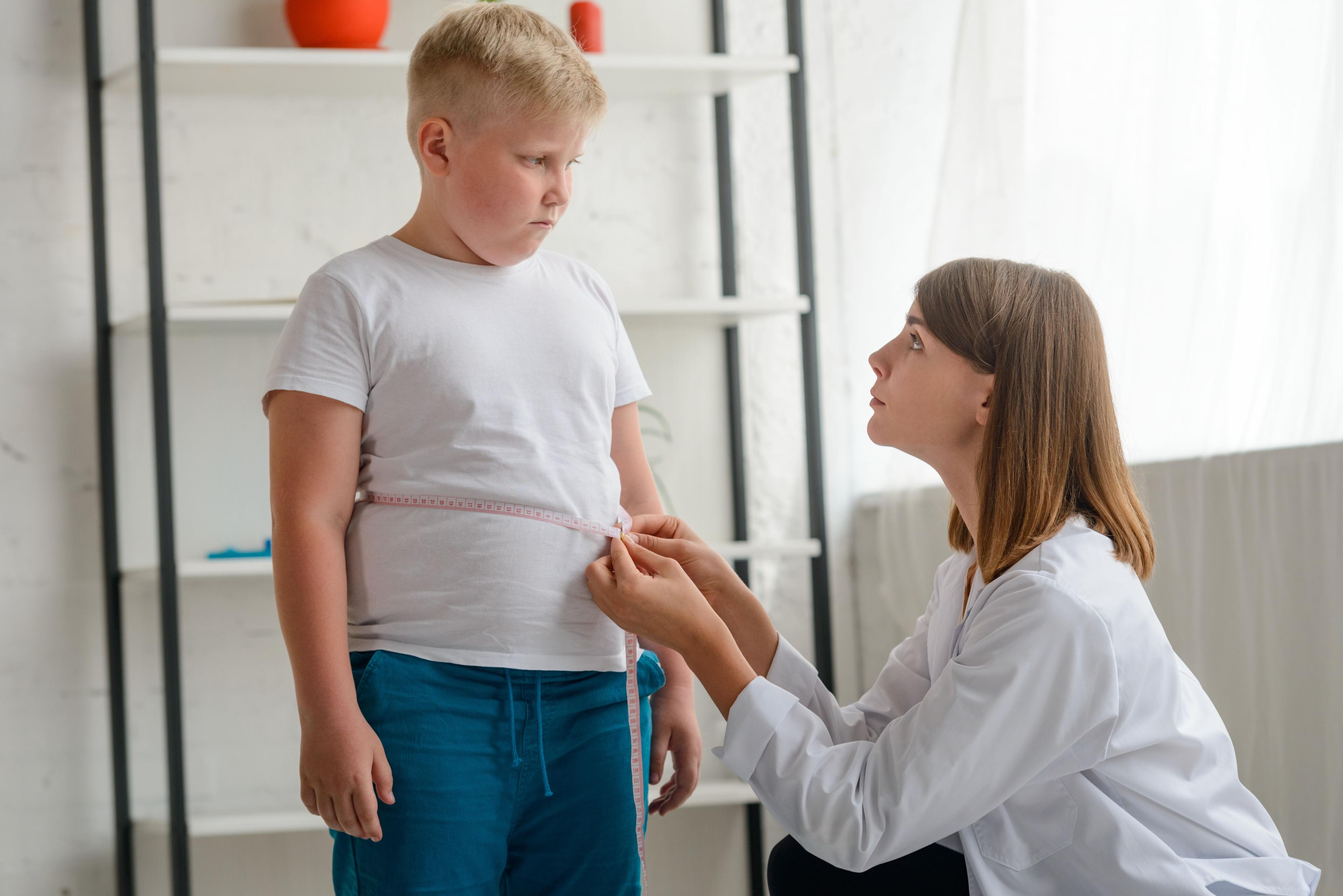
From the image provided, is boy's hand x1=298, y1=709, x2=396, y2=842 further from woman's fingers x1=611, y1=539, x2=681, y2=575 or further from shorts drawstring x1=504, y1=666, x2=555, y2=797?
woman's fingers x1=611, y1=539, x2=681, y2=575

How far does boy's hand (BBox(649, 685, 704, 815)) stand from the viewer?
1.25m

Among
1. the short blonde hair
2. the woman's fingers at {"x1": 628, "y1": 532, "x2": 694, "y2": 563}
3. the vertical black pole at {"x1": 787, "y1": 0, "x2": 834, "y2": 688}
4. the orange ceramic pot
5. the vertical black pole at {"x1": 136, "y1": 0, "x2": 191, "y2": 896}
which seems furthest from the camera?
the vertical black pole at {"x1": 787, "y1": 0, "x2": 834, "y2": 688}

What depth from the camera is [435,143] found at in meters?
1.11

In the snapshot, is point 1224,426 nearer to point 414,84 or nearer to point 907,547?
point 907,547

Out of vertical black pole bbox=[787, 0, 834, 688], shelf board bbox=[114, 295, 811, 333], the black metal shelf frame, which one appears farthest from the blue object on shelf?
vertical black pole bbox=[787, 0, 834, 688]

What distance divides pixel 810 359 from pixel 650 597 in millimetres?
1197

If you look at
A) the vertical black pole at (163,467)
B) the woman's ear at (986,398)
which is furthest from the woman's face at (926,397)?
the vertical black pole at (163,467)

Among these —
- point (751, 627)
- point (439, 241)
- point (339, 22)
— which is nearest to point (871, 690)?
point (751, 627)

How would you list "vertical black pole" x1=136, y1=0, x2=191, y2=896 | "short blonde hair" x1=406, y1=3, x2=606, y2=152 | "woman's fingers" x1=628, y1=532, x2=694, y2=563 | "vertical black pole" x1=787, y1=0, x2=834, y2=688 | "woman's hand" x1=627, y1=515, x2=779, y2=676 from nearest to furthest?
"short blonde hair" x1=406, y1=3, x2=606, y2=152
"woman's fingers" x1=628, y1=532, x2=694, y2=563
"woman's hand" x1=627, y1=515, x2=779, y2=676
"vertical black pole" x1=136, y1=0, x2=191, y2=896
"vertical black pole" x1=787, y1=0, x2=834, y2=688

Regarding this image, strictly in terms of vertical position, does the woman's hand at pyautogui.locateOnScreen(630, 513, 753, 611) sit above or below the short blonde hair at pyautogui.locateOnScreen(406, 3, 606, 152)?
below

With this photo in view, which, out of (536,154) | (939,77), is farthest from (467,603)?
(939,77)

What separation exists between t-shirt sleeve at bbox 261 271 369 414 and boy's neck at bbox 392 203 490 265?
11cm

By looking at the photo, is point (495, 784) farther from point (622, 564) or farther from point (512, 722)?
point (622, 564)

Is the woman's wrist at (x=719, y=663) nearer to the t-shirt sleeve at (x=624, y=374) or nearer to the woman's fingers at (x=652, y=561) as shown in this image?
the woman's fingers at (x=652, y=561)
